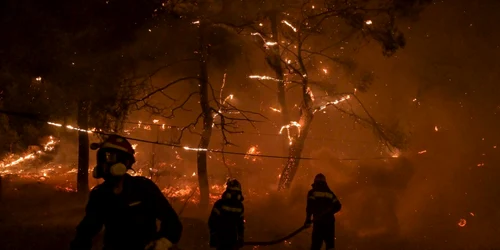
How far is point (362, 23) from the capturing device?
1487 centimetres

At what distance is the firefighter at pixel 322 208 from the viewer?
867cm

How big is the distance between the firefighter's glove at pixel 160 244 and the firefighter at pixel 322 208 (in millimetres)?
5817

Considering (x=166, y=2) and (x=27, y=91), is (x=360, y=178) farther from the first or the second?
(x=27, y=91)

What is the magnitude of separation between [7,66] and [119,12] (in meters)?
3.52

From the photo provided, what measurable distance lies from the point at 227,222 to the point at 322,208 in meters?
2.53

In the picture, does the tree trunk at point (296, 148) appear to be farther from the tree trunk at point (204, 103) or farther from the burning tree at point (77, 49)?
the burning tree at point (77, 49)

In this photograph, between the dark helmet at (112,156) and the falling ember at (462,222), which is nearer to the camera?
the dark helmet at (112,156)

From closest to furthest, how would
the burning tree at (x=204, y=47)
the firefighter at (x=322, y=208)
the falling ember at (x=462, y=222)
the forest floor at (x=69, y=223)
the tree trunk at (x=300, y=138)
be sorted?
the firefighter at (x=322, y=208) → the forest floor at (x=69, y=223) → the burning tree at (x=204, y=47) → the falling ember at (x=462, y=222) → the tree trunk at (x=300, y=138)

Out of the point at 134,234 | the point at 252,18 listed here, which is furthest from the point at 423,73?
the point at 134,234

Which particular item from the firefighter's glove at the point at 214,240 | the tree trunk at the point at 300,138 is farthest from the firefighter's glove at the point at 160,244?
the tree trunk at the point at 300,138

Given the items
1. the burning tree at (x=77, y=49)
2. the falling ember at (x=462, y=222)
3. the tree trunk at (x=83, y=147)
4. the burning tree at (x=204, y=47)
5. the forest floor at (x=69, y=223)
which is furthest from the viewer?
the tree trunk at (x=83, y=147)

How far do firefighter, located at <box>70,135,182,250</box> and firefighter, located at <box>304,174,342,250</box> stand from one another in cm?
567

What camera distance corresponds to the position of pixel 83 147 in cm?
1527

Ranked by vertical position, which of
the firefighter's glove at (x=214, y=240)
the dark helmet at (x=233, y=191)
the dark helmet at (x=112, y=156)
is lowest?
the firefighter's glove at (x=214, y=240)
